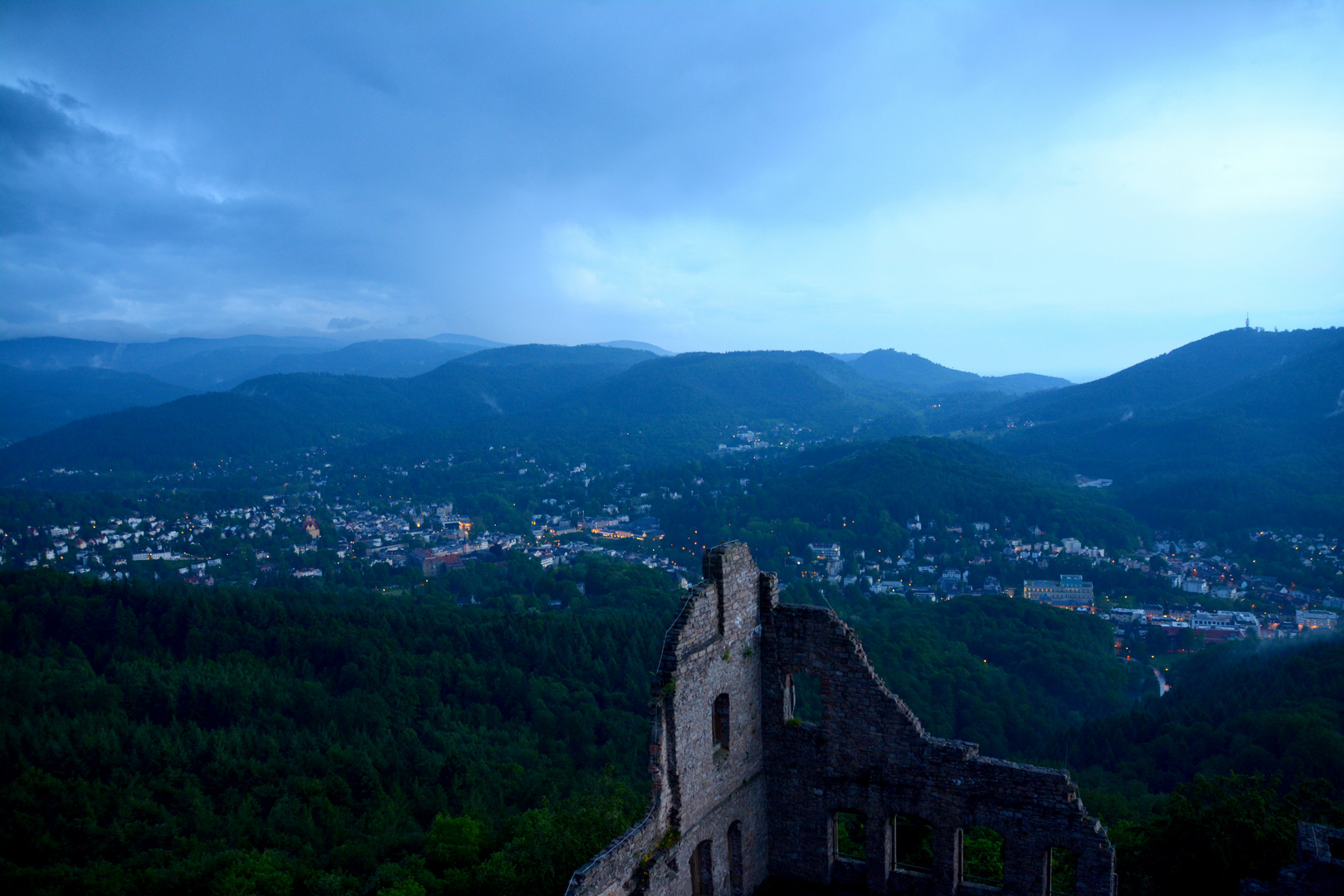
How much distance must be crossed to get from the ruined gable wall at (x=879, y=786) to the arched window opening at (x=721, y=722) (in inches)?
50.1

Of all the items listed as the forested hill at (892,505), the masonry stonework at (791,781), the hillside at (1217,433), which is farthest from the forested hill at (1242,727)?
the hillside at (1217,433)

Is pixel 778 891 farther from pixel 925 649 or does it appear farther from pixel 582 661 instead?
pixel 925 649

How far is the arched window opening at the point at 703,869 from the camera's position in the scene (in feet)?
43.9

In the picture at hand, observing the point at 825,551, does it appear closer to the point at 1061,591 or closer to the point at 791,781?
the point at 1061,591

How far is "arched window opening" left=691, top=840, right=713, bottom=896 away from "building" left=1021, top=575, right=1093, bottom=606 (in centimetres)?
7173

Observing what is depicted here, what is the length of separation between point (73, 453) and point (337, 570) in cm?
13852

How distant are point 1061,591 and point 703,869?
3018 inches

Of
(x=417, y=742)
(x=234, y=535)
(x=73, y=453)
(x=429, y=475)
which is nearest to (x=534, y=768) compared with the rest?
(x=417, y=742)

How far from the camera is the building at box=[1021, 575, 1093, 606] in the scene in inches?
2997

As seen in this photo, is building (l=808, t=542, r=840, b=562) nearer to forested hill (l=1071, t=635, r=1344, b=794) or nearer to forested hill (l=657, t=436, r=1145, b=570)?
forested hill (l=657, t=436, r=1145, b=570)

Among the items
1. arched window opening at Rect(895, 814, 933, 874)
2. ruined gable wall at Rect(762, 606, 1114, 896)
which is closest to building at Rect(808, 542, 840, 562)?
arched window opening at Rect(895, 814, 933, 874)

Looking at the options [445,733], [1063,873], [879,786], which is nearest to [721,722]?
[879,786]

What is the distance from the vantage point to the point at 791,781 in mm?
14484

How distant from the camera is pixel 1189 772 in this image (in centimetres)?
3269
